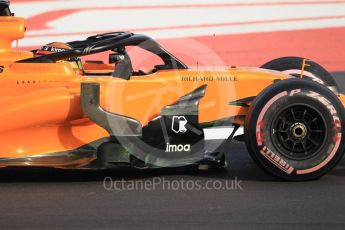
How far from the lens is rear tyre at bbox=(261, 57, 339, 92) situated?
23.5ft

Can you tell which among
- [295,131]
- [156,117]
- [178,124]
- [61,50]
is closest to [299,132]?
[295,131]

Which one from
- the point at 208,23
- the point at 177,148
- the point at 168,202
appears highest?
the point at 208,23

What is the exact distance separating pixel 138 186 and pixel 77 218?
1.01m

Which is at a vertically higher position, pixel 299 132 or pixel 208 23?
pixel 208 23

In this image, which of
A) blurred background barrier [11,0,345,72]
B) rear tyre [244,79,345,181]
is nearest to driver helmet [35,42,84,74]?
rear tyre [244,79,345,181]

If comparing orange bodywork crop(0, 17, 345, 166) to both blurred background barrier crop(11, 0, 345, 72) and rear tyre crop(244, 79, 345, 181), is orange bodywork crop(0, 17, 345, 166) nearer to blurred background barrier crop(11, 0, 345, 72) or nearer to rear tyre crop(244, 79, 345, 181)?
rear tyre crop(244, 79, 345, 181)

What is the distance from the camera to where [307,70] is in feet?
23.6

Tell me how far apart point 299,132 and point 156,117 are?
1.17 metres

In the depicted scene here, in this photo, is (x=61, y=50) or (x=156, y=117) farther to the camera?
(x=61, y=50)

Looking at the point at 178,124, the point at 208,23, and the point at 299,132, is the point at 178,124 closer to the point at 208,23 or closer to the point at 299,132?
the point at 299,132

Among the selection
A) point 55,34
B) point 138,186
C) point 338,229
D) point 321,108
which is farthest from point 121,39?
point 55,34

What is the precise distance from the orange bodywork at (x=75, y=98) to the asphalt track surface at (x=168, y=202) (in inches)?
14.8

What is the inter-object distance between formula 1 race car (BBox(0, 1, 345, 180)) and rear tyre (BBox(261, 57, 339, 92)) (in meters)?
1.21

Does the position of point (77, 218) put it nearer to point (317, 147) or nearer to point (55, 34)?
point (317, 147)
